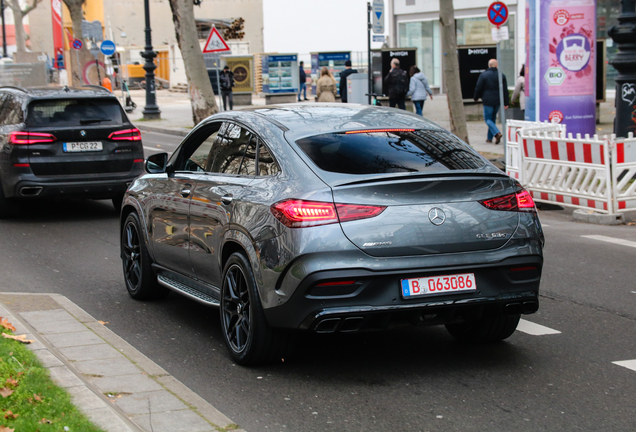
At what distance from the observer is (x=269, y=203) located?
5215 millimetres

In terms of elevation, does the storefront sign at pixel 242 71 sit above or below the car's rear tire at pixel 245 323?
above

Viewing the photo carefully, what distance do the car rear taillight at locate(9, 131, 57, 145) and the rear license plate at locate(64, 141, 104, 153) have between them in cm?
21

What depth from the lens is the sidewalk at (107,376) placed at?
14.1 feet

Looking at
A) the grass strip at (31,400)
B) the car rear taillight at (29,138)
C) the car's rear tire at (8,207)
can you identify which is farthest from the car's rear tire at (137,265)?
the car's rear tire at (8,207)

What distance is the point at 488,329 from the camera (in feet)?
19.3

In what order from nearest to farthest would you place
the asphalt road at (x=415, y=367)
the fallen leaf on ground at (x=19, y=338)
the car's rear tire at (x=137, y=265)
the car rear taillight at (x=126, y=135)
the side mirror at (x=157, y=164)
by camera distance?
the asphalt road at (x=415, y=367) < the fallen leaf on ground at (x=19, y=338) < the side mirror at (x=157, y=164) < the car's rear tire at (x=137, y=265) < the car rear taillight at (x=126, y=135)

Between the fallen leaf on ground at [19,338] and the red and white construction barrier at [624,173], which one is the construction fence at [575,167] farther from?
the fallen leaf on ground at [19,338]

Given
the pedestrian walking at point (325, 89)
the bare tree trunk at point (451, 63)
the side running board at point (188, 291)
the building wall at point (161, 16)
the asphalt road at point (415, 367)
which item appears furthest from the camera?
the building wall at point (161, 16)

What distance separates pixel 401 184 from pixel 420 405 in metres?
1.23

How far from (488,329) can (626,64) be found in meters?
11.3

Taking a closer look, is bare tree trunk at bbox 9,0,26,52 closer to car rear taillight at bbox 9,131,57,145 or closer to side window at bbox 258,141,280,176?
car rear taillight at bbox 9,131,57,145

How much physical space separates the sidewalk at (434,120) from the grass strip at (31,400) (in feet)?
39.9

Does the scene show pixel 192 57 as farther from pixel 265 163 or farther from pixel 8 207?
pixel 265 163

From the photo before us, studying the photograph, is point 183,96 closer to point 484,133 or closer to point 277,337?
point 484,133
